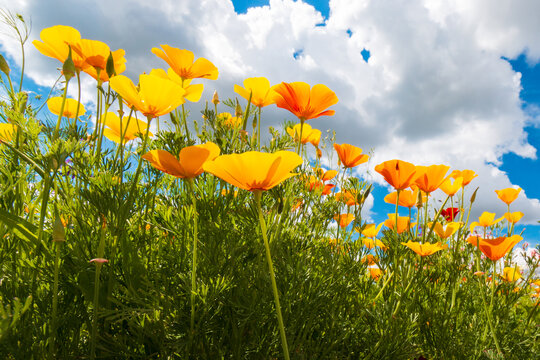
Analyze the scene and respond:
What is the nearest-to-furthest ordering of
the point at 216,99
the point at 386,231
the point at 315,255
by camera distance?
the point at 315,255, the point at 216,99, the point at 386,231

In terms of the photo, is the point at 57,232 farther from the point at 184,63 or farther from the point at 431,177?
the point at 431,177

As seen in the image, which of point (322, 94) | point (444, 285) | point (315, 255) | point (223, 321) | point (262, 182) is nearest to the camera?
point (262, 182)

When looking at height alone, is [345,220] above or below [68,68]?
below

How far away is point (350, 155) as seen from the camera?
1634 millimetres

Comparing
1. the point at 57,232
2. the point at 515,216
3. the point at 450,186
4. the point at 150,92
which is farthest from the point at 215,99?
the point at 515,216

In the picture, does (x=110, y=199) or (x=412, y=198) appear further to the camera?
(x=412, y=198)

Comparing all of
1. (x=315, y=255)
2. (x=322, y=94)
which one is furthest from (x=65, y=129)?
(x=315, y=255)

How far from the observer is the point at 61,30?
1185 millimetres

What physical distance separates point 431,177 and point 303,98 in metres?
0.72

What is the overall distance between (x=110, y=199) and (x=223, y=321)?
52cm

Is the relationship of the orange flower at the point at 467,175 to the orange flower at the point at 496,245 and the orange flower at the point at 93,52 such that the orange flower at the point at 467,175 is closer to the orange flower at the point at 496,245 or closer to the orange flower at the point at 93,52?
the orange flower at the point at 496,245

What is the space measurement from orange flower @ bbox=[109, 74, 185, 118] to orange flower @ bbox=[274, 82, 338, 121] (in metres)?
0.38

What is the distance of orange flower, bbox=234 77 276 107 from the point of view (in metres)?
1.44

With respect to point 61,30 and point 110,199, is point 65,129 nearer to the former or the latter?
point 61,30
